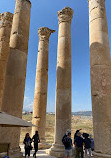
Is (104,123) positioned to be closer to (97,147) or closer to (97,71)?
(97,147)

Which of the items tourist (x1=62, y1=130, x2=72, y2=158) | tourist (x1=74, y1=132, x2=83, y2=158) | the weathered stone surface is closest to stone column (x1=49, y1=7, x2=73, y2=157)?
tourist (x1=62, y1=130, x2=72, y2=158)

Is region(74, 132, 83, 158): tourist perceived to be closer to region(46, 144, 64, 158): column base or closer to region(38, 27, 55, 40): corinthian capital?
region(46, 144, 64, 158): column base

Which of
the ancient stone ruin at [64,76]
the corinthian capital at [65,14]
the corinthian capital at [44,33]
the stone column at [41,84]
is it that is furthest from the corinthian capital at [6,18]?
the corinthian capital at [65,14]

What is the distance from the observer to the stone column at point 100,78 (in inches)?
515

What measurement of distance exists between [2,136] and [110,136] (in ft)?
32.2

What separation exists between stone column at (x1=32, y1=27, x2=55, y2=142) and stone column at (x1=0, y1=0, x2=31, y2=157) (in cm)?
1134

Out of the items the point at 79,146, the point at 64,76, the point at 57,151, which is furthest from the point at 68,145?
the point at 64,76

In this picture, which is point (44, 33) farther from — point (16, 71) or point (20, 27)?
point (16, 71)

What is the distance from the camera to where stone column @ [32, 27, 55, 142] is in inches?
1047

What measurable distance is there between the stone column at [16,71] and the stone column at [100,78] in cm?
755

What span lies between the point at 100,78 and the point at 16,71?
8.77 metres

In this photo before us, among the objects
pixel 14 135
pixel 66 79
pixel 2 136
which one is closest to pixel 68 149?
pixel 14 135

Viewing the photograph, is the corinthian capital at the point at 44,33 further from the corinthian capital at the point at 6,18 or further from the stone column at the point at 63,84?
the corinthian capital at the point at 6,18

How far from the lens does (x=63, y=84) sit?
2142 cm
